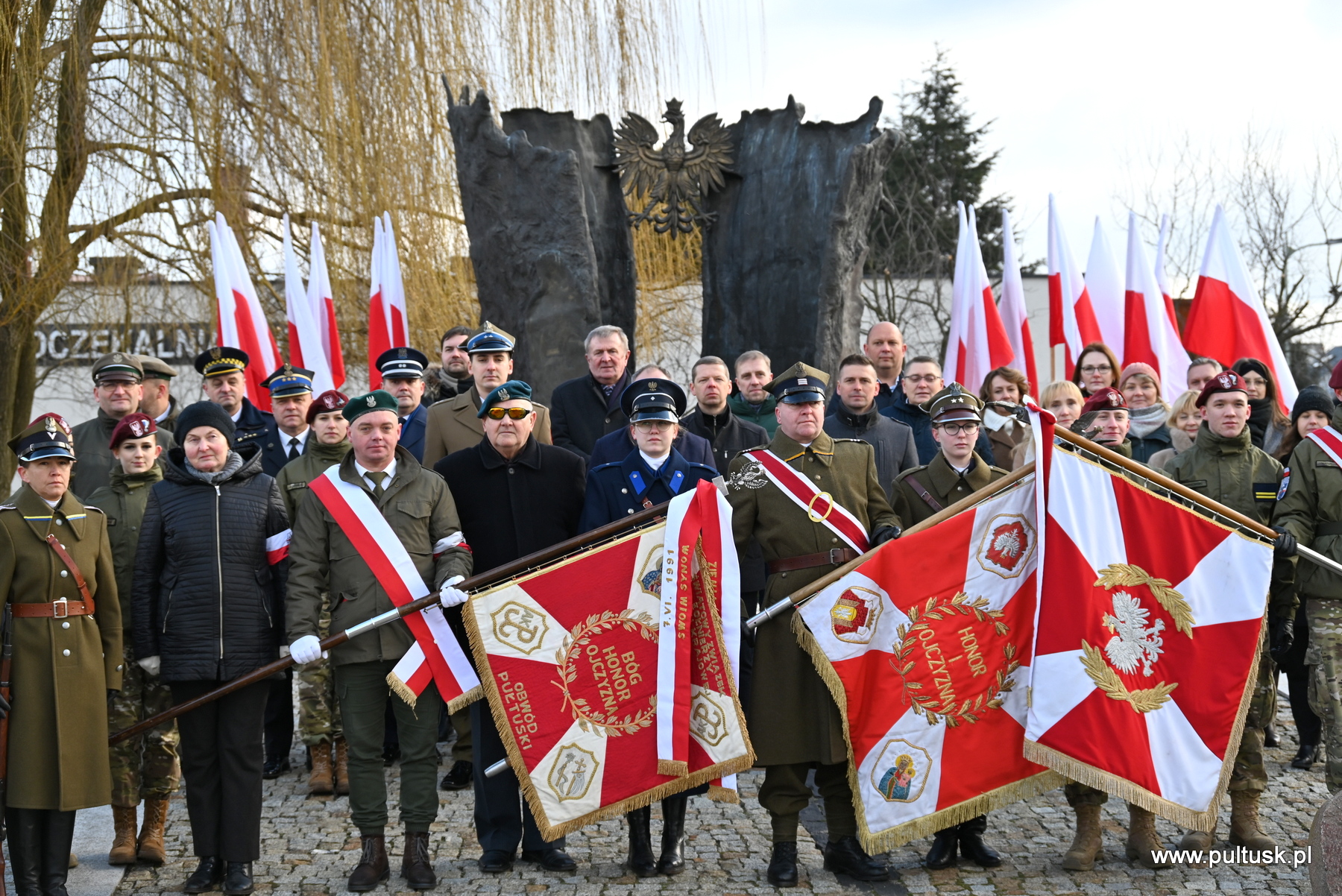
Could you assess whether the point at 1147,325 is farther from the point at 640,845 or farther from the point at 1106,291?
the point at 640,845

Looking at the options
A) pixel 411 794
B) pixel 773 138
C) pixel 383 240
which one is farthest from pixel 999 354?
pixel 411 794

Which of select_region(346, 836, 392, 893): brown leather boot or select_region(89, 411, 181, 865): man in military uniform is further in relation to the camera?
select_region(89, 411, 181, 865): man in military uniform

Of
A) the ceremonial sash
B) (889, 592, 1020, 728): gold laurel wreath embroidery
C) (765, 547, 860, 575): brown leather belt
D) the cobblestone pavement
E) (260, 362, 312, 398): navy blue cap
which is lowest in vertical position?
the cobblestone pavement

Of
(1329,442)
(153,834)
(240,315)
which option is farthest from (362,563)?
(240,315)

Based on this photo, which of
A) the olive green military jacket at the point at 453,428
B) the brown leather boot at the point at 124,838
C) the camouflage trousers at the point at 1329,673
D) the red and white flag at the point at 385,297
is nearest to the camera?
the camouflage trousers at the point at 1329,673

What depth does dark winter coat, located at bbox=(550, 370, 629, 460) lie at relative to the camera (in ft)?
22.9

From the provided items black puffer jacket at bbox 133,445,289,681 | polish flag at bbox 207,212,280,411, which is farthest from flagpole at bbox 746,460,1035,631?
polish flag at bbox 207,212,280,411

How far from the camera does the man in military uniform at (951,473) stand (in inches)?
210

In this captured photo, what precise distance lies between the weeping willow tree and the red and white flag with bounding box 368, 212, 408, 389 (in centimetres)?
110

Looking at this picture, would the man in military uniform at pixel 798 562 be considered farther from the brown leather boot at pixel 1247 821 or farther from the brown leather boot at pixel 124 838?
the brown leather boot at pixel 124 838

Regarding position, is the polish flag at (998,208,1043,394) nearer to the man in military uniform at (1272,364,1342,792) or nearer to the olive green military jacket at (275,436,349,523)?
the man in military uniform at (1272,364,1342,792)

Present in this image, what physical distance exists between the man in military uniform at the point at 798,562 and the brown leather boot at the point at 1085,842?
0.76 meters

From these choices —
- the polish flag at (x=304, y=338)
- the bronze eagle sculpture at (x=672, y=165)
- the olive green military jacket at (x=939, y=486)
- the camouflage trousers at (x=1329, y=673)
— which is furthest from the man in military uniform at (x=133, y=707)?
the bronze eagle sculpture at (x=672, y=165)

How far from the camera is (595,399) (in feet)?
23.1
